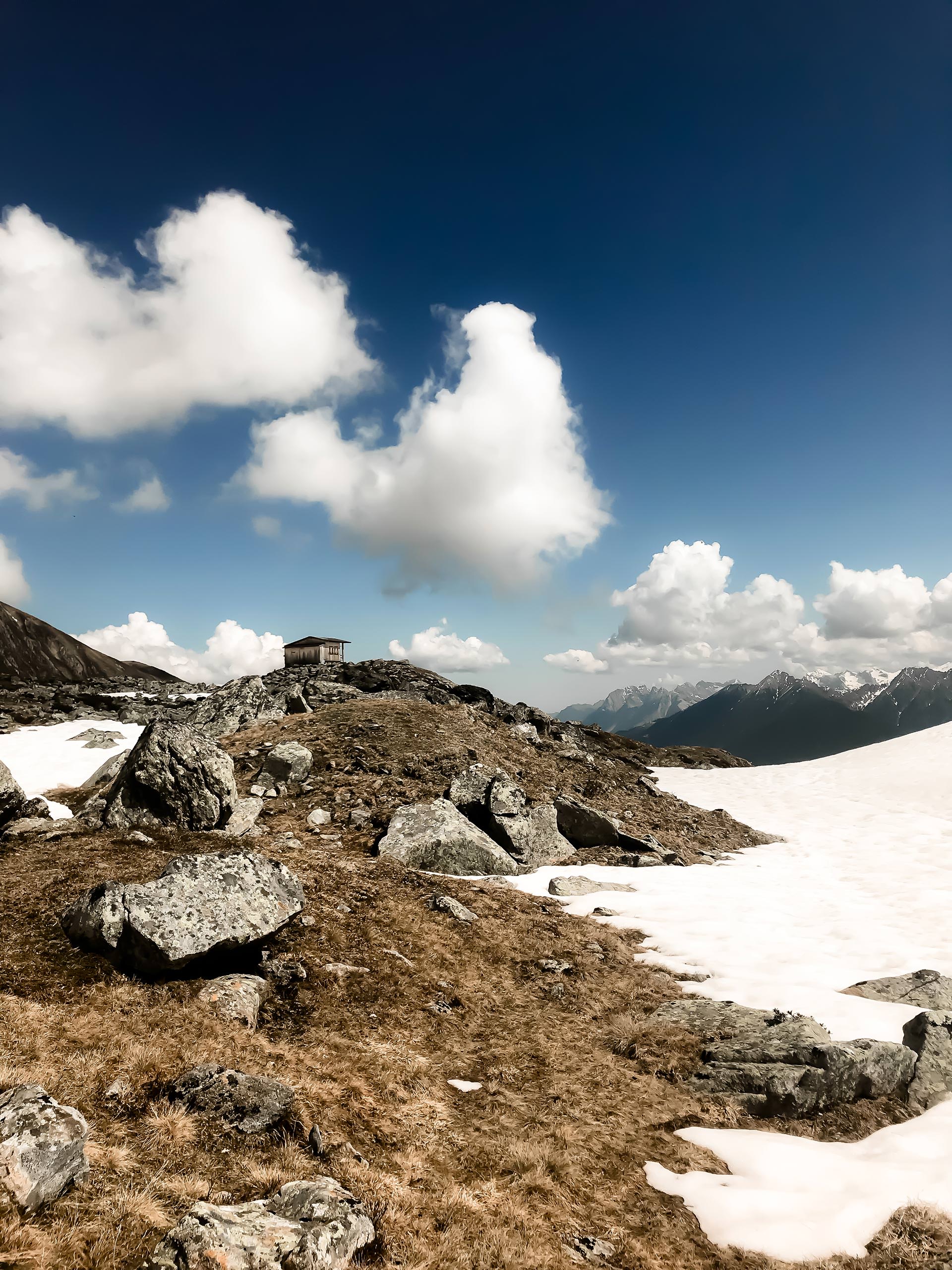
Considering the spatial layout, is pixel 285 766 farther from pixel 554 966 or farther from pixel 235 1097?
pixel 235 1097

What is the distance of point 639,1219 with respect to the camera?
6902mm

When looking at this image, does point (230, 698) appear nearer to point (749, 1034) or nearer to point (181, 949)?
point (181, 949)

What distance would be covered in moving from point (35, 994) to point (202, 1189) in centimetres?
525

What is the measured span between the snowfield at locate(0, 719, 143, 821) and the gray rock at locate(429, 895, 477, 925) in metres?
13.3

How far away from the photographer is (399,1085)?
896 centimetres

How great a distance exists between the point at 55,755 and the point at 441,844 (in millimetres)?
24965

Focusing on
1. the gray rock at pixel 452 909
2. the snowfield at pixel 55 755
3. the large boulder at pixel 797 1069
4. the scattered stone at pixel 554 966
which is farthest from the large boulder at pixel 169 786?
the large boulder at pixel 797 1069

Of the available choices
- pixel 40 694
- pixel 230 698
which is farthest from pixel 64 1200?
pixel 40 694

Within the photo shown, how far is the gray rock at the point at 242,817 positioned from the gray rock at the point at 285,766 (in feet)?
8.55

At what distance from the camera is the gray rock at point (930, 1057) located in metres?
9.09

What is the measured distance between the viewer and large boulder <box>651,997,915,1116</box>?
897 centimetres

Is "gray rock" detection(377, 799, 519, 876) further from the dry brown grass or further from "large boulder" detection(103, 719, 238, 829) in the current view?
"large boulder" detection(103, 719, 238, 829)

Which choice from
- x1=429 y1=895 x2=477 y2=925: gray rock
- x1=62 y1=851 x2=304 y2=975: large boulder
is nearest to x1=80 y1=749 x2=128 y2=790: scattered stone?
x1=62 y1=851 x2=304 y2=975: large boulder

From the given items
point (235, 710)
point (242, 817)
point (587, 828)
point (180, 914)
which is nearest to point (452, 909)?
point (180, 914)
